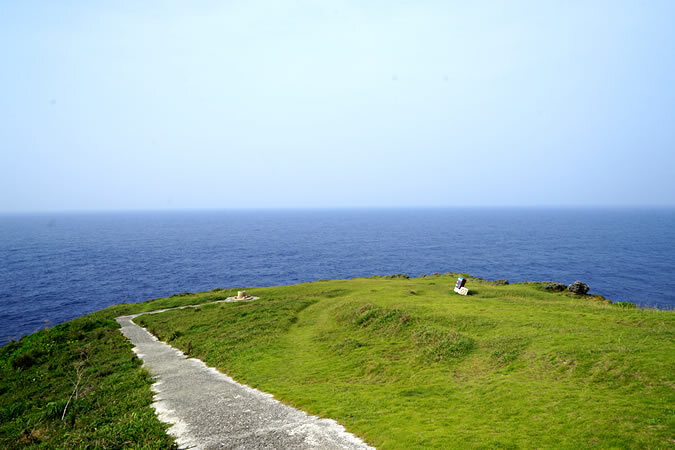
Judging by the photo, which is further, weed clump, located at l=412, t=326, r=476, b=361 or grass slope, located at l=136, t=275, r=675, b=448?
weed clump, located at l=412, t=326, r=476, b=361

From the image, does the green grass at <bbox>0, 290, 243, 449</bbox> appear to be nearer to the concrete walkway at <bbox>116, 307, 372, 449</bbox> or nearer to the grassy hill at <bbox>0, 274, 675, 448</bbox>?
the grassy hill at <bbox>0, 274, 675, 448</bbox>

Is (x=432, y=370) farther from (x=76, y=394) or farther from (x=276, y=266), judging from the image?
(x=276, y=266)

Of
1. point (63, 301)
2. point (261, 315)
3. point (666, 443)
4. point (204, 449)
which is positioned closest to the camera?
point (666, 443)


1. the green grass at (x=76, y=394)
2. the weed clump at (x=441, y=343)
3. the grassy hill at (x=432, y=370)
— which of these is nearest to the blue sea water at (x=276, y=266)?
the green grass at (x=76, y=394)

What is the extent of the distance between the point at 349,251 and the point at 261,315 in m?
120

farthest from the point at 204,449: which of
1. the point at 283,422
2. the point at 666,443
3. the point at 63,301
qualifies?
the point at 63,301

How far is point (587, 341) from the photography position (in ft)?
78.5

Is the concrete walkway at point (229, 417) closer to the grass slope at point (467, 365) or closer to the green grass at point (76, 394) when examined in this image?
the grass slope at point (467, 365)

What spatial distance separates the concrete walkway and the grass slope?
1110 millimetres

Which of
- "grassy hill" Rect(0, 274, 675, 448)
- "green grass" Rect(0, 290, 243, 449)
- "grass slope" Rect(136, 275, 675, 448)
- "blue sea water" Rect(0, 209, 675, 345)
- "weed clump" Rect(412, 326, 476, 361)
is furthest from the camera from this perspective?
"blue sea water" Rect(0, 209, 675, 345)

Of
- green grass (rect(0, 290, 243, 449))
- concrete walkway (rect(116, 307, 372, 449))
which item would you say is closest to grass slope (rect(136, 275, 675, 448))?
concrete walkway (rect(116, 307, 372, 449))

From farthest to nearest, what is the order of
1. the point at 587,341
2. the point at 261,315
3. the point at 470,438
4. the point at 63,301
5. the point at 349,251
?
1. the point at 349,251
2. the point at 63,301
3. the point at 261,315
4. the point at 587,341
5. the point at 470,438

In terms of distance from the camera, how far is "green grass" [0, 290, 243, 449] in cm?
1978

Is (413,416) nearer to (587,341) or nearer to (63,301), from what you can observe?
(587,341)
